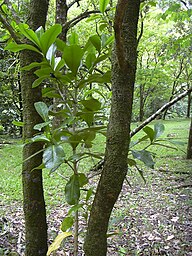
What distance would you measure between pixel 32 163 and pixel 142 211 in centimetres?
168

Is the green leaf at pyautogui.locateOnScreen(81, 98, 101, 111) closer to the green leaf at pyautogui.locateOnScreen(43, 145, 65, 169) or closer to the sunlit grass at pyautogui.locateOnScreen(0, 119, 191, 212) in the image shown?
the green leaf at pyautogui.locateOnScreen(43, 145, 65, 169)

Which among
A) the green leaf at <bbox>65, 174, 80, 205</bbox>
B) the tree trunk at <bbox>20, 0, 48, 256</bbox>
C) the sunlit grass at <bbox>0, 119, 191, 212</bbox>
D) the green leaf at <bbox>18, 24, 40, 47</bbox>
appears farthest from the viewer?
the sunlit grass at <bbox>0, 119, 191, 212</bbox>

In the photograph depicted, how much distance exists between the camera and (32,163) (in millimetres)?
1127

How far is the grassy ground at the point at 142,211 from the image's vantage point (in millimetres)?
1892

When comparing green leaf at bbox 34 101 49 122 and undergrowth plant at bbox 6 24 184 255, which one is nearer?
undergrowth plant at bbox 6 24 184 255

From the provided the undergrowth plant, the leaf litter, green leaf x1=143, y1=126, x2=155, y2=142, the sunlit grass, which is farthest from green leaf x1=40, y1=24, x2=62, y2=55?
the sunlit grass

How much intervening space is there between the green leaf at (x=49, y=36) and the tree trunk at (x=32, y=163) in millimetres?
354

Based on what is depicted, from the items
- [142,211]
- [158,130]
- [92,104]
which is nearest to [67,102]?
[92,104]

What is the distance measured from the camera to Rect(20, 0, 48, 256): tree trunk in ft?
3.72

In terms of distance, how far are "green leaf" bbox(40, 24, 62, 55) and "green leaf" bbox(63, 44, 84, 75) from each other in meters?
0.05

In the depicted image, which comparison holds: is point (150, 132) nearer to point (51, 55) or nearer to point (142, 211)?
point (51, 55)

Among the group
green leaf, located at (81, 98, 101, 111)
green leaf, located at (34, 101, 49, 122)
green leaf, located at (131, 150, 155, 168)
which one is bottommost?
green leaf, located at (131, 150, 155, 168)

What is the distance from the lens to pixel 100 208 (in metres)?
0.81

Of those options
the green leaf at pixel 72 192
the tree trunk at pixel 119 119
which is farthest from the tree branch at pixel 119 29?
the green leaf at pixel 72 192
